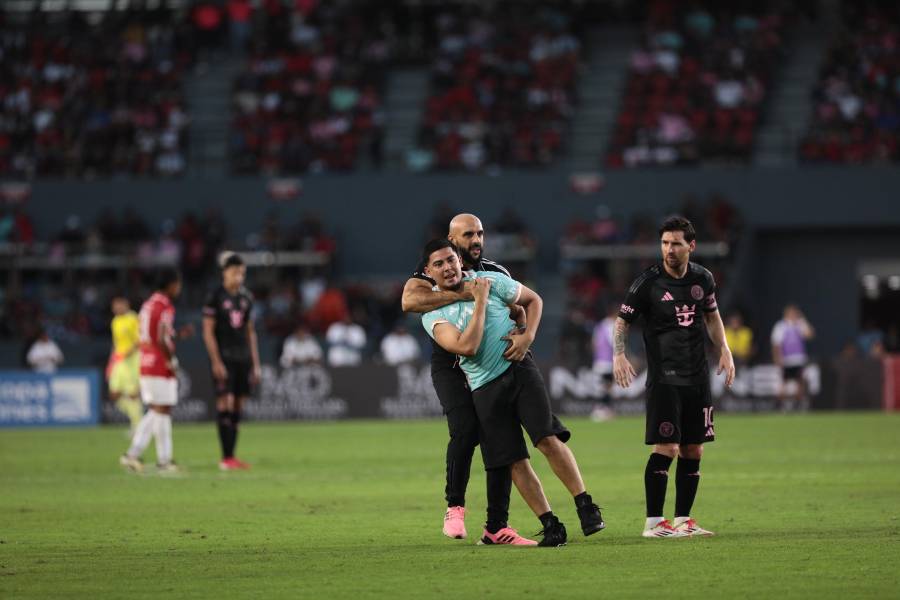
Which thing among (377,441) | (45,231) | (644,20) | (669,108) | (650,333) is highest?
(644,20)

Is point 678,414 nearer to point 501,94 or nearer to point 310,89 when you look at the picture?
point 501,94

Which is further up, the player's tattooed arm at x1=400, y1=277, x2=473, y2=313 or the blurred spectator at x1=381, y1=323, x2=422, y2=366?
the player's tattooed arm at x1=400, y1=277, x2=473, y2=313

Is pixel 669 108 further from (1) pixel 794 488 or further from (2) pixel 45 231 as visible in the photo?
(1) pixel 794 488

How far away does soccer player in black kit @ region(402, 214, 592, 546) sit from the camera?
10383 millimetres

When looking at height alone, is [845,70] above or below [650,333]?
above

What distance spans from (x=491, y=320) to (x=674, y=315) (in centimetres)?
144

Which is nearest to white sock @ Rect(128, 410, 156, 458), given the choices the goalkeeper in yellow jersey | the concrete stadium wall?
the goalkeeper in yellow jersey

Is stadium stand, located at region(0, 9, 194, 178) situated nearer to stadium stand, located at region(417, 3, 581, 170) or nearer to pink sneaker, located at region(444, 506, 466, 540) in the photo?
stadium stand, located at region(417, 3, 581, 170)

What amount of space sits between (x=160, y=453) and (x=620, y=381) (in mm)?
8388

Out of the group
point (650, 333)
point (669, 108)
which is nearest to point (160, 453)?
point (650, 333)

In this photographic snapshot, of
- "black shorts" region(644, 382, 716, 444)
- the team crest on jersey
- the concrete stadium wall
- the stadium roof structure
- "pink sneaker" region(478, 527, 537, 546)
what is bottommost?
"pink sneaker" region(478, 527, 537, 546)

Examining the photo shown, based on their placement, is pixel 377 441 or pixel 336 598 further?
pixel 377 441

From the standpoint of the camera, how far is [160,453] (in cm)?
1783

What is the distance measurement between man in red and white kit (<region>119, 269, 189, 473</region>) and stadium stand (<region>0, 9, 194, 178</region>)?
22.7m
